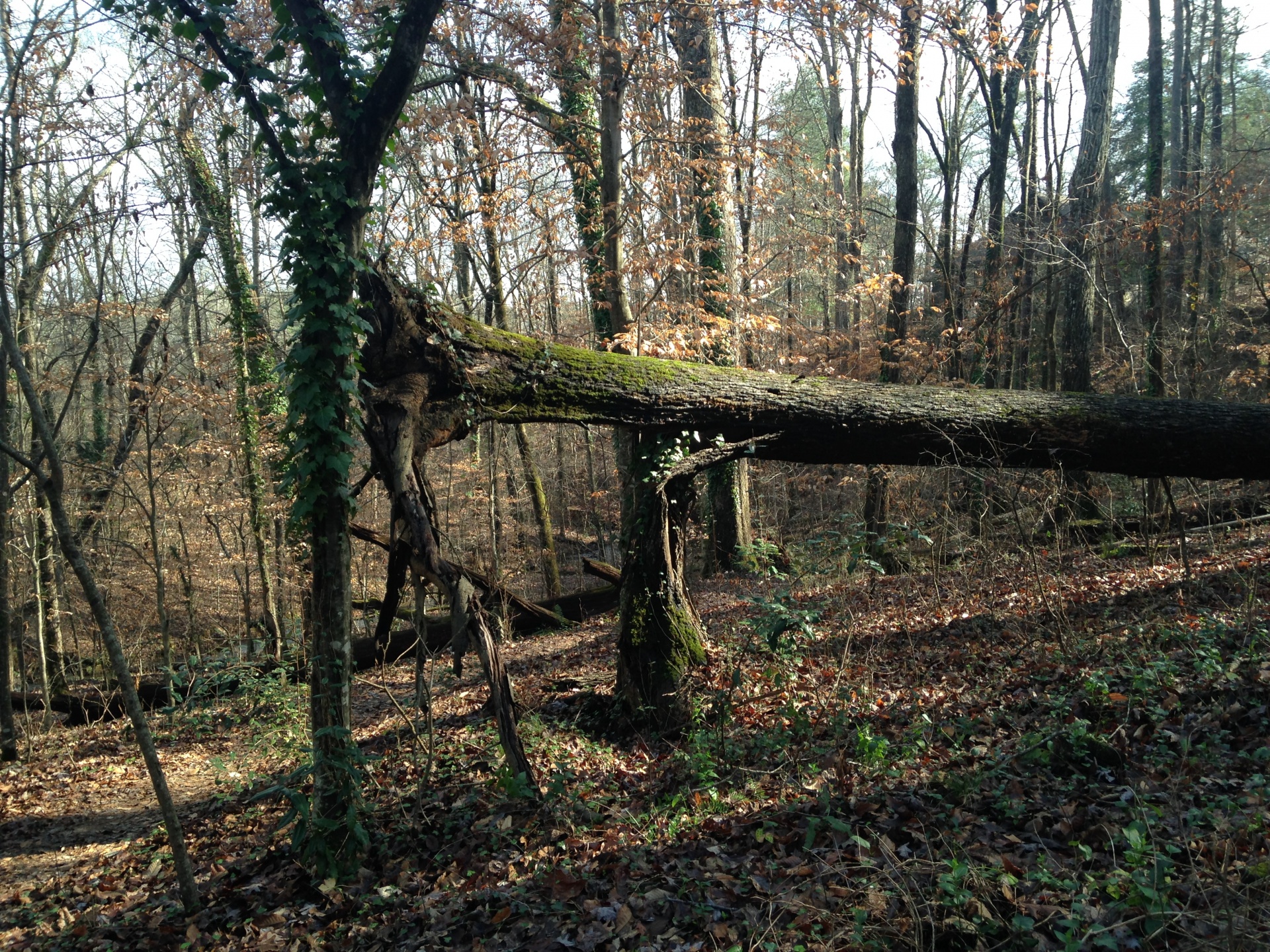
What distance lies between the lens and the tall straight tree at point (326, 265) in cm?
453

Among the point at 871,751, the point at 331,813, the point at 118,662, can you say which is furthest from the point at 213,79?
the point at 871,751

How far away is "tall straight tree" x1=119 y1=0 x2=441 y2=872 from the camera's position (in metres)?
4.53

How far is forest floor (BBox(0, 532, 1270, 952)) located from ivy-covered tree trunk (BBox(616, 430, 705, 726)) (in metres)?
0.31

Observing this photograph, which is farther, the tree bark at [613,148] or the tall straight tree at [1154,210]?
the tall straight tree at [1154,210]

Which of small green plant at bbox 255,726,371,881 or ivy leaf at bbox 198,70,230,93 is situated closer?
small green plant at bbox 255,726,371,881

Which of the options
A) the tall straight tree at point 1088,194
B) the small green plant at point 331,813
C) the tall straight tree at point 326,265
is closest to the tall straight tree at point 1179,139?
the tall straight tree at point 1088,194

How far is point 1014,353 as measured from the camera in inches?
618

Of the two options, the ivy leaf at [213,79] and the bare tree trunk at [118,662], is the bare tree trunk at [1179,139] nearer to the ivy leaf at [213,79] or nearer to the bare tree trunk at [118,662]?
the ivy leaf at [213,79]

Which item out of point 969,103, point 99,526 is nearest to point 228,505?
point 99,526

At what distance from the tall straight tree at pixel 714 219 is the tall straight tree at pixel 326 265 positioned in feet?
20.7

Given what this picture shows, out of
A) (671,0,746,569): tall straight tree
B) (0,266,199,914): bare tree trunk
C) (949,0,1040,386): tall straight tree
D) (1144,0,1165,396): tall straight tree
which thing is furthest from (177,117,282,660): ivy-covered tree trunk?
(1144,0,1165,396): tall straight tree

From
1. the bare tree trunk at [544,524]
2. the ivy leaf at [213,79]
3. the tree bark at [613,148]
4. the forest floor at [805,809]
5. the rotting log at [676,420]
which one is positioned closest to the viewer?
the forest floor at [805,809]

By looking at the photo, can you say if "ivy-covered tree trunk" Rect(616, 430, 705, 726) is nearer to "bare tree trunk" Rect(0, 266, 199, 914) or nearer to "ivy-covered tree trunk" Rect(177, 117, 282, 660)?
"bare tree trunk" Rect(0, 266, 199, 914)

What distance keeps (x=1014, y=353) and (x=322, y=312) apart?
597 inches
